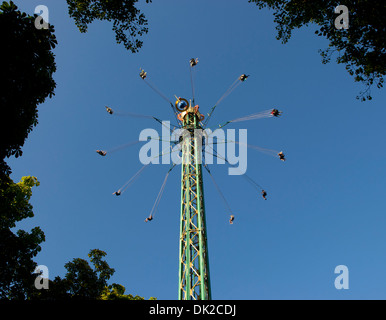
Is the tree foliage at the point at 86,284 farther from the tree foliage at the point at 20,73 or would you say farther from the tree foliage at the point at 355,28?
the tree foliage at the point at 355,28

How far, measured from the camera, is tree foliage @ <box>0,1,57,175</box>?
791 cm

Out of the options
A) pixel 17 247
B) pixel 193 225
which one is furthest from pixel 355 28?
pixel 17 247

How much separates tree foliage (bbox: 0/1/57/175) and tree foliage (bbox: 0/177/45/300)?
430cm

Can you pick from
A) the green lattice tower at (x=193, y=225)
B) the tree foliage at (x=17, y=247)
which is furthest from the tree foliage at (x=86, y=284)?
the green lattice tower at (x=193, y=225)

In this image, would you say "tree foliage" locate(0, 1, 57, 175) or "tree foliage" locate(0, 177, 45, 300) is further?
"tree foliage" locate(0, 177, 45, 300)

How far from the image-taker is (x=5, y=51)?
7824 mm

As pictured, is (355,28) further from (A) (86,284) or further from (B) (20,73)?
(A) (86,284)

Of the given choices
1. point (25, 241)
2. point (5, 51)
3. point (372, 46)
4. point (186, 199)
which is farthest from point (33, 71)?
point (372, 46)

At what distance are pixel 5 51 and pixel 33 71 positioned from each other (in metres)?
0.91

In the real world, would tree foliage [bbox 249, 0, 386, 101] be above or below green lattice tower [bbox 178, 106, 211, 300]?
above

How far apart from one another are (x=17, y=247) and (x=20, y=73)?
342 inches

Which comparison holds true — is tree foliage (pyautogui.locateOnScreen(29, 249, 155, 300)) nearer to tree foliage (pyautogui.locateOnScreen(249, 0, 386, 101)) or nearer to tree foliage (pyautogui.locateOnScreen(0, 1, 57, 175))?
tree foliage (pyautogui.locateOnScreen(0, 1, 57, 175))

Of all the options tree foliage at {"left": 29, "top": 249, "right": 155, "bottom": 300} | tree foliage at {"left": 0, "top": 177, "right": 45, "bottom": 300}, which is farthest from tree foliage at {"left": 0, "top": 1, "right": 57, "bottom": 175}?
tree foliage at {"left": 29, "top": 249, "right": 155, "bottom": 300}
